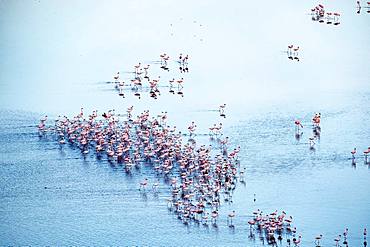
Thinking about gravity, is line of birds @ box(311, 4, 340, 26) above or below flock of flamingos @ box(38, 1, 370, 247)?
above

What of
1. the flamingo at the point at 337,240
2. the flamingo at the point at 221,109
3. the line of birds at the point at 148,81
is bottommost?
the flamingo at the point at 337,240

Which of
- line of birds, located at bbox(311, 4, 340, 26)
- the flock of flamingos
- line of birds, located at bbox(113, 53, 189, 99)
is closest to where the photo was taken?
the flock of flamingos

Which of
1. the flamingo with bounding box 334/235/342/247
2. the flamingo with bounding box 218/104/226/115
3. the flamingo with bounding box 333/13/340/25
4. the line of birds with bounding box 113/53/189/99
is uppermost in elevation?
the flamingo with bounding box 333/13/340/25

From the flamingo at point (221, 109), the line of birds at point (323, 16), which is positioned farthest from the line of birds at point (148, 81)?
the line of birds at point (323, 16)

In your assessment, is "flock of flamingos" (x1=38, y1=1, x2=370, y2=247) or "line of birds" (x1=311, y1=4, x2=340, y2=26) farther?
"line of birds" (x1=311, y1=4, x2=340, y2=26)

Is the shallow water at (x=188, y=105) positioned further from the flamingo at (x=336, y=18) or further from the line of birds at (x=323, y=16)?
the line of birds at (x=323, y=16)

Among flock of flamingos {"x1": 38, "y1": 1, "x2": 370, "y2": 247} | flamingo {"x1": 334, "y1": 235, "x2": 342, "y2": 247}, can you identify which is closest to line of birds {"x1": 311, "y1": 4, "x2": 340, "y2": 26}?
flock of flamingos {"x1": 38, "y1": 1, "x2": 370, "y2": 247}

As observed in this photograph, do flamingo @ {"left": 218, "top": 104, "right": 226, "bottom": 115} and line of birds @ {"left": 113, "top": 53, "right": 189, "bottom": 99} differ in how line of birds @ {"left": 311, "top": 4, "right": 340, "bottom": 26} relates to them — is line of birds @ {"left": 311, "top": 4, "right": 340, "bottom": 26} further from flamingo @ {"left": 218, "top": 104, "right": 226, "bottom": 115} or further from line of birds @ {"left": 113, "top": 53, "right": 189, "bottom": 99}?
flamingo @ {"left": 218, "top": 104, "right": 226, "bottom": 115}
